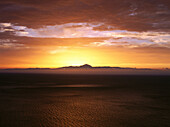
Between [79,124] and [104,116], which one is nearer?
[79,124]

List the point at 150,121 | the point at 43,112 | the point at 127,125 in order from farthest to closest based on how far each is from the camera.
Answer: the point at 43,112, the point at 150,121, the point at 127,125

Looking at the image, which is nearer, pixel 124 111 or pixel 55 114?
pixel 55 114

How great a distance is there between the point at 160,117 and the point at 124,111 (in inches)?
177

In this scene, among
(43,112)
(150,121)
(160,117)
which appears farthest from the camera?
(43,112)

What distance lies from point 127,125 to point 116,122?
139 cm

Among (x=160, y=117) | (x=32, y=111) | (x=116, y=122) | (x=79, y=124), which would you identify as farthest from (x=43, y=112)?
(x=160, y=117)

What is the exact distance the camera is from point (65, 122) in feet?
58.8

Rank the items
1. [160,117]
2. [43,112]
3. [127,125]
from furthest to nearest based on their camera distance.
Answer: [43,112] < [160,117] < [127,125]

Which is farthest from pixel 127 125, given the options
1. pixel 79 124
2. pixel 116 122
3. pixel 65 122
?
pixel 65 122

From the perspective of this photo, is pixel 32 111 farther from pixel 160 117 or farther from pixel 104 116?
pixel 160 117

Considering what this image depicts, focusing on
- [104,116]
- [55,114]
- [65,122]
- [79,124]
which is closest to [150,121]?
[104,116]

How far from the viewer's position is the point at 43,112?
2200cm

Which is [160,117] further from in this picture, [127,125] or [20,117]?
[20,117]

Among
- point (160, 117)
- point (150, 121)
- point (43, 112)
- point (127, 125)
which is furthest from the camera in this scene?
point (43, 112)
